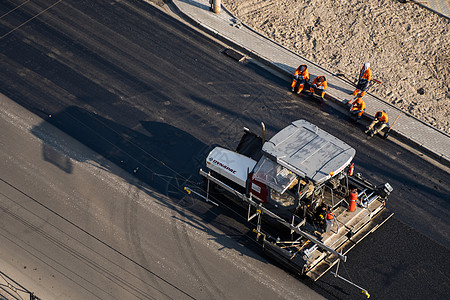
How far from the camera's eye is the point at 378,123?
23969 mm

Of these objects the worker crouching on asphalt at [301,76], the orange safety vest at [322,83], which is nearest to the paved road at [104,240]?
the worker crouching on asphalt at [301,76]

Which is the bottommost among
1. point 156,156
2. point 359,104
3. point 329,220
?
point 156,156

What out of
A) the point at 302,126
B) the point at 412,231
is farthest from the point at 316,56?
the point at 412,231

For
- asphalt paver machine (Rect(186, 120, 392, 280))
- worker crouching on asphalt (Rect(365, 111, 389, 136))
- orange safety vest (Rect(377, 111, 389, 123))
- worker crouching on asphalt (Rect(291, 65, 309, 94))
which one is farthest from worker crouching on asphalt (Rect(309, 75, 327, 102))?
asphalt paver machine (Rect(186, 120, 392, 280))

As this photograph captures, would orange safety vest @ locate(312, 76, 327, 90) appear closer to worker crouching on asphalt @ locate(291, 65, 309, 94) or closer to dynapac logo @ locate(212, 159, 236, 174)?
worker crouching on asphalt @ locate(291, 65, 309, 94)

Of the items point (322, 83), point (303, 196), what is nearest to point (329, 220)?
point (303, 196)

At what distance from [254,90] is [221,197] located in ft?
19.2

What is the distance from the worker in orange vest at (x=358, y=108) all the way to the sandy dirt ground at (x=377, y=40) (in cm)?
189

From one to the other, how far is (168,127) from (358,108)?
750cm

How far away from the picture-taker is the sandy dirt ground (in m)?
25.7

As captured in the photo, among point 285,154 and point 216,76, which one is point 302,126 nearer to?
point 285,154

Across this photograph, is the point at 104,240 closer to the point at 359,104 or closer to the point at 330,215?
the point at 330,215

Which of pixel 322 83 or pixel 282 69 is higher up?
pixel 322 83

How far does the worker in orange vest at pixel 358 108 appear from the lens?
23969 millimetres
